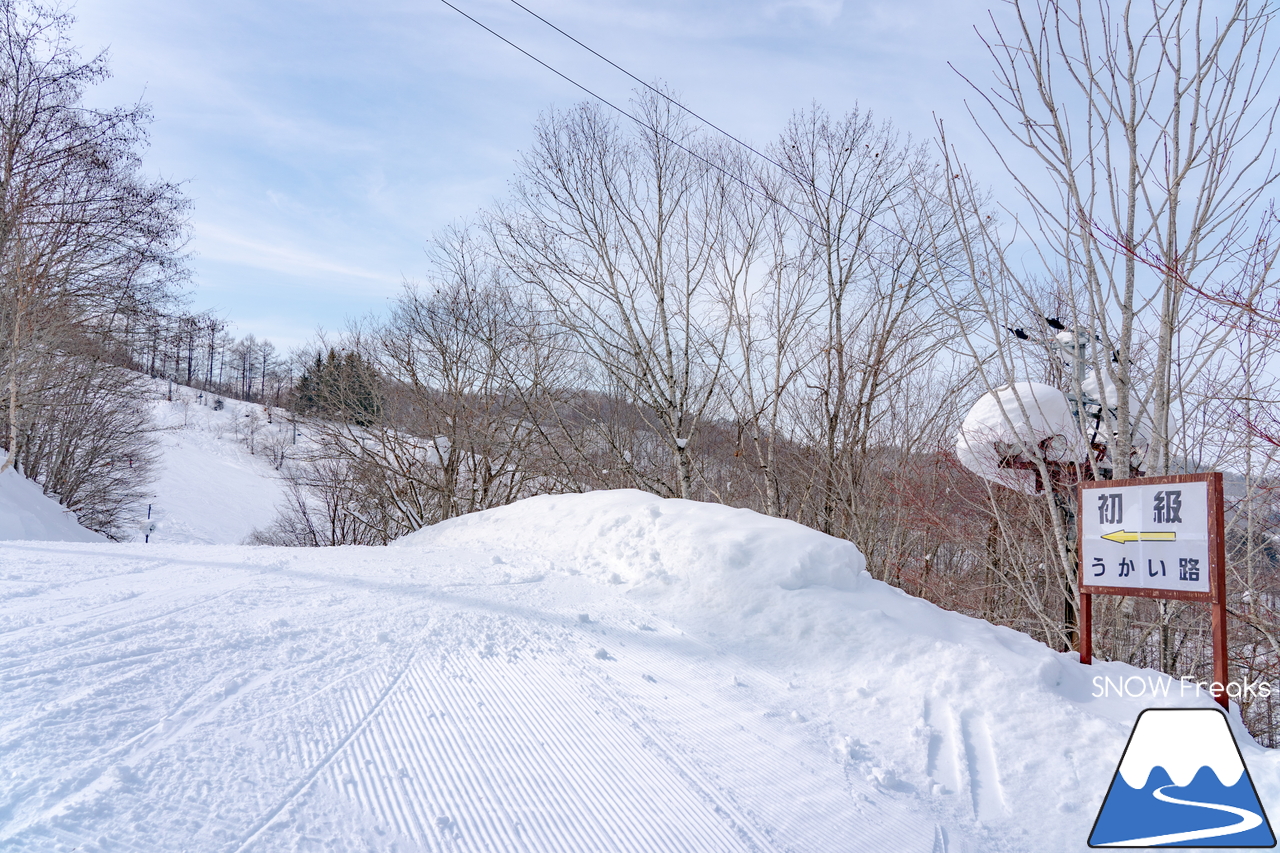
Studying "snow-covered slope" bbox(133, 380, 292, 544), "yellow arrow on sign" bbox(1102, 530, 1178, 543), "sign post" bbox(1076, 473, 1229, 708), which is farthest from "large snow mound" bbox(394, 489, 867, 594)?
"snow-covered slope" bbox(133, 380, 292, 544)

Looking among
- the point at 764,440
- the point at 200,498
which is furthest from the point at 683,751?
the point at 200,498

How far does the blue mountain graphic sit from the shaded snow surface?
0.27 feet

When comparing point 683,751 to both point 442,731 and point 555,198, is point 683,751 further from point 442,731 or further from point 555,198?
point 555,198

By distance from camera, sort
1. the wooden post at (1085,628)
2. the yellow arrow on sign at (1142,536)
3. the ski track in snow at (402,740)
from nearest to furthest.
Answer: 1. the ski track in snow at (402,740)
2. the yellow arrow on sign at (1142,536)
3. the wooden post at (1085,628)

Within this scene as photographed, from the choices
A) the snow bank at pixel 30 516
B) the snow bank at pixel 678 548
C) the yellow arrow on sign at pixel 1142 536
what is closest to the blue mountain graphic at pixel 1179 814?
the yellow arrow on sign at pixel 1142 536

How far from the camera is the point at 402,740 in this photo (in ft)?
8.04

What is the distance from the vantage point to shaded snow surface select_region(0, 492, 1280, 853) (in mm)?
2023

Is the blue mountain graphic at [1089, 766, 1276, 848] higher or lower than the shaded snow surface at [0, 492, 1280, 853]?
lower

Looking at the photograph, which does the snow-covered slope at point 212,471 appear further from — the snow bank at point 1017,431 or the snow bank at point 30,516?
the snow bank at point 1017,431

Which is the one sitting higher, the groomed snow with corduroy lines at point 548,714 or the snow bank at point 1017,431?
the snow bank at point 1017,431

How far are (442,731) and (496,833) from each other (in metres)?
0.66

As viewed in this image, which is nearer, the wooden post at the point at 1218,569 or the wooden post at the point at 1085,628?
the wooden post at the point at 1218,569

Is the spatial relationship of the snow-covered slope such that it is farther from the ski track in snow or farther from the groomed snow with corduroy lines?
the ski track in snow

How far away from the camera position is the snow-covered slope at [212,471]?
33094mm
